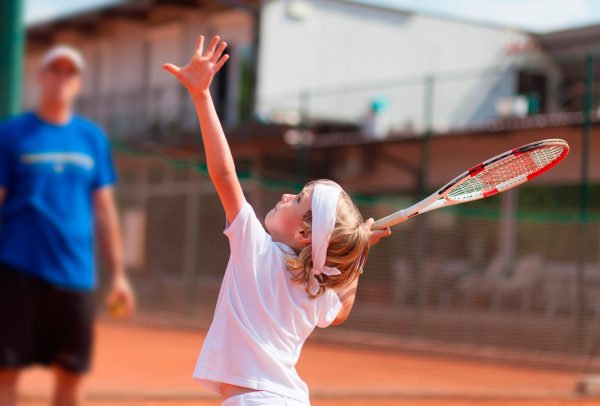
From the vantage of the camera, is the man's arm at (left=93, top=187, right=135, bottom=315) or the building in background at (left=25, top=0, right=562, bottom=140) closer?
the man's arm at (left=93, top=187, right=135, bottom=315)

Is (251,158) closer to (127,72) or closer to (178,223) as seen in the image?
(178,223)

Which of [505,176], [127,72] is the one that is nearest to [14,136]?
[505,176]

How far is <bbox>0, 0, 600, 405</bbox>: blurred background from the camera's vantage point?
10.2 metres

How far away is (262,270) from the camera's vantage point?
2744 millimetres

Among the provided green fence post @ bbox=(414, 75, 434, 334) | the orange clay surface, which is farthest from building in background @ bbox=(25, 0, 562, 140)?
the orange clay surface

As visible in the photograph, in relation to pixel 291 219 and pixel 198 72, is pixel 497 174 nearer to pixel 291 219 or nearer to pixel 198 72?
pixel 291 219

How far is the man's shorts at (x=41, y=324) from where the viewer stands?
4.45m

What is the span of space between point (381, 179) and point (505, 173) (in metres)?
13.2

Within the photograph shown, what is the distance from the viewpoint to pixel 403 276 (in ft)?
42.6

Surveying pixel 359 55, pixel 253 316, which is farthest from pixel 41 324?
pixel 359 55

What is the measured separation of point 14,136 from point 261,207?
10028 mm

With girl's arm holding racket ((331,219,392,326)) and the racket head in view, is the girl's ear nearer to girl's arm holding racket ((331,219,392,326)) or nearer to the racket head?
girl's arm holding racket ((331,219,392,326))

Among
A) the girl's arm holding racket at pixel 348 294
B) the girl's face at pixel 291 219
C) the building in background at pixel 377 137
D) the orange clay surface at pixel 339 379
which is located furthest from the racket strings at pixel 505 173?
the building in background at pixel 377 137

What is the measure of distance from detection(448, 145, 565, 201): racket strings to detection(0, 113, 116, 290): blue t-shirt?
1.87m
